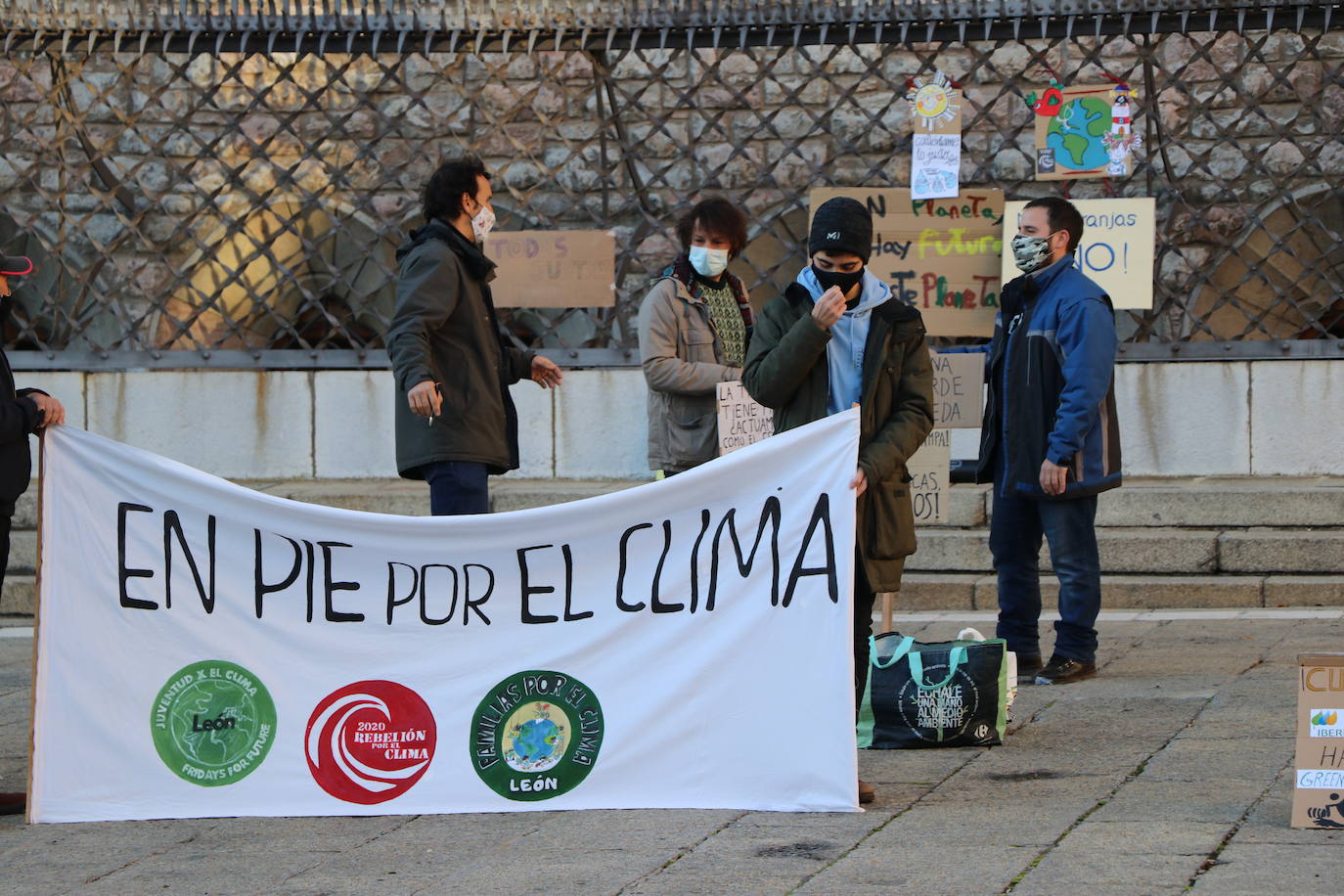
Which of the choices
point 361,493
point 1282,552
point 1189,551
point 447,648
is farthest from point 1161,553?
point 447,648

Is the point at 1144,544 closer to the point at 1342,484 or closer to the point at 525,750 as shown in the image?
the point at 1342,484

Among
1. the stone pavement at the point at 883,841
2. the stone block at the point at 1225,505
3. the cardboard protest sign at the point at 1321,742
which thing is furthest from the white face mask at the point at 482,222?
the stone block at the point at 1225,505

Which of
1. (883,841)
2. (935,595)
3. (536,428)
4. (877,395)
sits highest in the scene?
(877,395)

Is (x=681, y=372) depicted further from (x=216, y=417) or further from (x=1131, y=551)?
(x=216, y=417)

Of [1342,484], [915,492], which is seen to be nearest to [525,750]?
[915,492]

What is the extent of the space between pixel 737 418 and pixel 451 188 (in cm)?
151

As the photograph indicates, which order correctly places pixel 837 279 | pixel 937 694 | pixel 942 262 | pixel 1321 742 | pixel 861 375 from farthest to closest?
pixel 942 262 → pixel 937 694 → pixel 861 375 → pixel 837 279 → pixel 1321 742

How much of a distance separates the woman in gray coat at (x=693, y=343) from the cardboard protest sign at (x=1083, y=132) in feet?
7.72

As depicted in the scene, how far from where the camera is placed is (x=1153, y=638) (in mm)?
7789

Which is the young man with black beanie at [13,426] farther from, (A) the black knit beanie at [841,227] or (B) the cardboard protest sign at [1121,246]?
(B) the cardboard protest sign at [1121,246]

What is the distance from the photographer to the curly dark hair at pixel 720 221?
696 cm

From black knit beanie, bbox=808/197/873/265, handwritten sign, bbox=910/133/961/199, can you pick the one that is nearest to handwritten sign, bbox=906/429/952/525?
handwritten sign, bbox=910/133/961/199

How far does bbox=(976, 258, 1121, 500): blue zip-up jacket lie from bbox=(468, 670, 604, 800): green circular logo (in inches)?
94.2

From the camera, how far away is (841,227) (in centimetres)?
517
